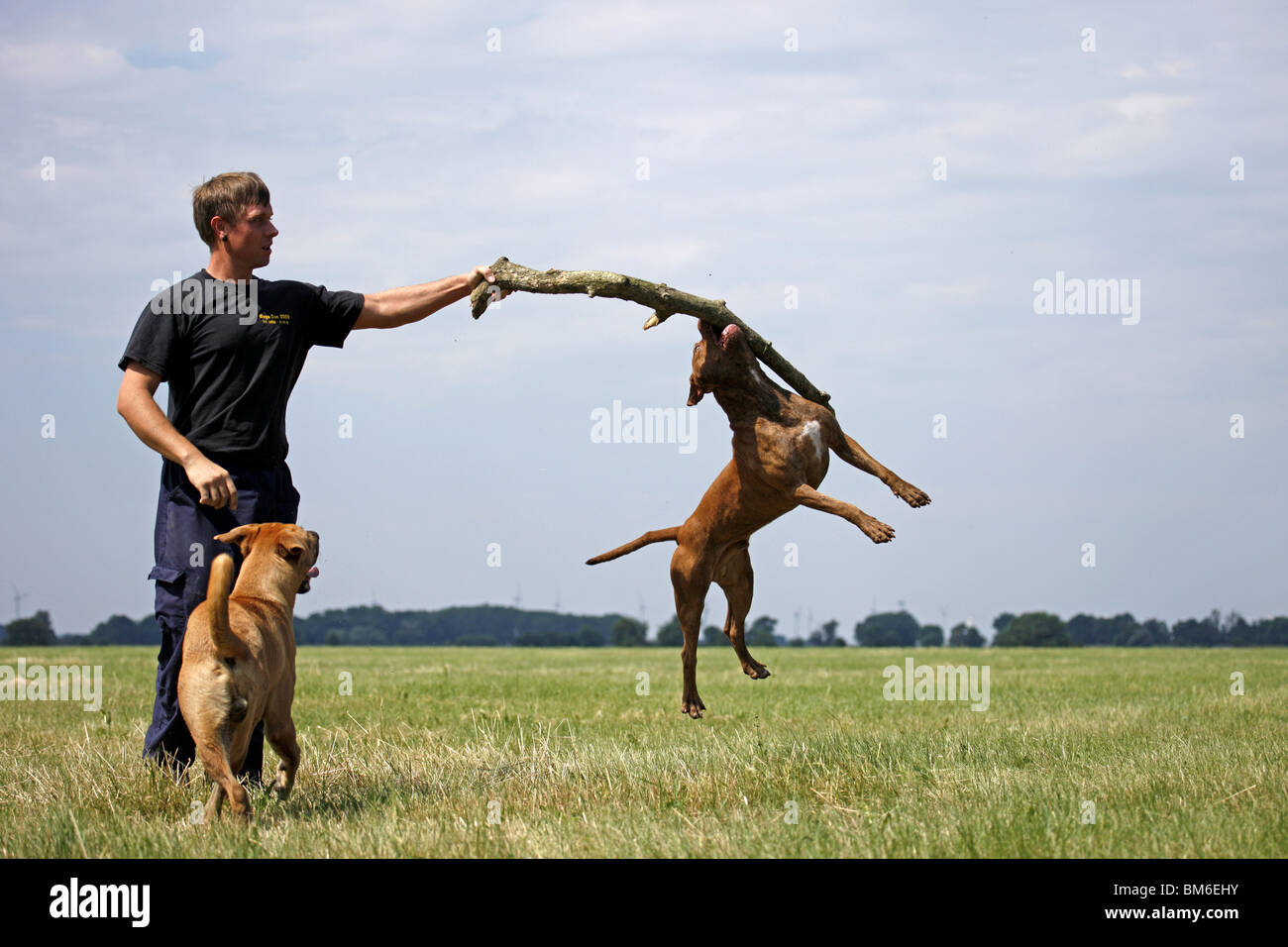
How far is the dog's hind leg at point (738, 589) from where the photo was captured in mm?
8508

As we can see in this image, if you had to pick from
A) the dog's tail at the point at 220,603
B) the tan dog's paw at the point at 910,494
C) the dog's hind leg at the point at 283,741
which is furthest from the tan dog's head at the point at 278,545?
the tan dog's paw at the point at 910,494

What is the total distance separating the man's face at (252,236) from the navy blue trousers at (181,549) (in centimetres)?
99

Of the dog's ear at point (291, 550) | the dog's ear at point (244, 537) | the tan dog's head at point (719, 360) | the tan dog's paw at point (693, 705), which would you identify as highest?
the tan dog's head at point (719, 360)

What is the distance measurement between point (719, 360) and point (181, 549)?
11.0 ft

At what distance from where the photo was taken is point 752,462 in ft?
25.4

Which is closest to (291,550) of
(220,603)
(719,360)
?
(220,603)

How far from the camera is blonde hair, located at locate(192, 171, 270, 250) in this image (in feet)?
19.4

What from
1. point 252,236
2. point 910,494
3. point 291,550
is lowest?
point 291,550

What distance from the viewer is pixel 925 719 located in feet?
39.3

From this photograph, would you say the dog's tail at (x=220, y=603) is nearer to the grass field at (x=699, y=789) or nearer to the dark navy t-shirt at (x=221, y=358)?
the grass field at (x=699, y=789)

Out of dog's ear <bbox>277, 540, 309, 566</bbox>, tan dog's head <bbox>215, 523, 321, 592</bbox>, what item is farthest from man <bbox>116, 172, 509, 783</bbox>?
dog's ear <bbox>277, 540, 309, 566</bbox>

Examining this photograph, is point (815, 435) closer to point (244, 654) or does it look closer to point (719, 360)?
point (719, 360)

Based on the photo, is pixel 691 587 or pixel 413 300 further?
pixel 691 587

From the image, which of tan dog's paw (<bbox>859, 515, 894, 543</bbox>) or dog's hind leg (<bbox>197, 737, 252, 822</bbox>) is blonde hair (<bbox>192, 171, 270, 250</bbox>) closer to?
dog's hind leg (<bbox>197, 737, 252, 822</bbox>)
